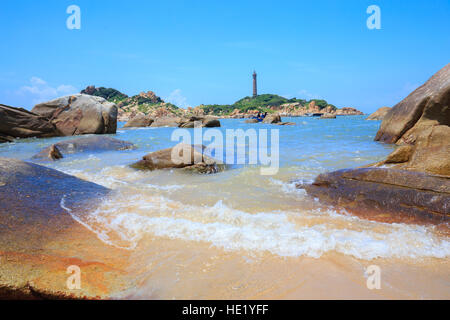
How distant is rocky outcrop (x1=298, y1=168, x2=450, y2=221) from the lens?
2.82m

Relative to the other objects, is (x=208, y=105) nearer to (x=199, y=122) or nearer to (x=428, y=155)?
(x=199, y=122)

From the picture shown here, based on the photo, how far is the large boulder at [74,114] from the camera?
14.2 m

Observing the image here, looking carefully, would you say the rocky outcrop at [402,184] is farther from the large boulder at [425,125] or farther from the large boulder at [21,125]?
the large boulder at [21,125]

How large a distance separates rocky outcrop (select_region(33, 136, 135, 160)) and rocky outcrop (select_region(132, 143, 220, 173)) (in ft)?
9.57

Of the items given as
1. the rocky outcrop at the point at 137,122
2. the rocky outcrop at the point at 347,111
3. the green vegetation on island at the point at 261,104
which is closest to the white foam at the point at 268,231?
the rocky outcrop at the point at 137,122

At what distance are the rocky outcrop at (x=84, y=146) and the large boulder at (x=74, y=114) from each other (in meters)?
6.15

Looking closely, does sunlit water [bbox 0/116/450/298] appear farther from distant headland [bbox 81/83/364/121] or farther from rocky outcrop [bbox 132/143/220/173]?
distant headland [bbox 81/83/364/121]

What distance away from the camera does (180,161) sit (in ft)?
17.8

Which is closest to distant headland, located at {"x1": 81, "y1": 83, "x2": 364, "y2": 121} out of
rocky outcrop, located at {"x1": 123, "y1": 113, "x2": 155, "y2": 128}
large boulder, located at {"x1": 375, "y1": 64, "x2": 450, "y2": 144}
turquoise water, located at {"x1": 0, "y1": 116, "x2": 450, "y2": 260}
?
rocky outcrop, located at {"x1": 123, "y1": 113, "x2": 155, "y2": 128}

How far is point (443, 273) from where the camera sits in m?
1.81

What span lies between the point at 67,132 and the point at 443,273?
1584cm
